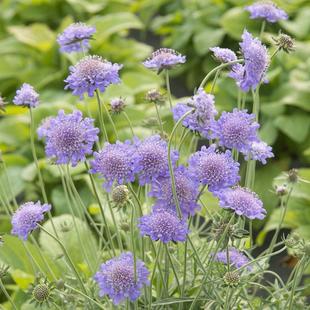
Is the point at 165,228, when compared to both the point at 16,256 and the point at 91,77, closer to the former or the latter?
the point at 91,77

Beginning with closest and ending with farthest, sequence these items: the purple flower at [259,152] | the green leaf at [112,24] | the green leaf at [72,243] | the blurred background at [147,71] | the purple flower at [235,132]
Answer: the purple flower at [235,132]
the purple flower at [259,152]
the green leaf at [72,243]
the blurred background at [147,71]
the green leaf at [112,24]

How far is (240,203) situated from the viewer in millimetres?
1092

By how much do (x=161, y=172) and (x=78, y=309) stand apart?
604 mm

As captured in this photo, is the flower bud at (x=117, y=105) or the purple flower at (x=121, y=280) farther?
the flower bud at (x=117, y=105)

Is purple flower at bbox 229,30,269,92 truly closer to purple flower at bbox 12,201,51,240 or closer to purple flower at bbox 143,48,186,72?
purple flower at bbox 143,48,186,72

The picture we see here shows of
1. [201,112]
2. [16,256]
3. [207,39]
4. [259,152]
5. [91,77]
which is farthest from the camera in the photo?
[207,39]

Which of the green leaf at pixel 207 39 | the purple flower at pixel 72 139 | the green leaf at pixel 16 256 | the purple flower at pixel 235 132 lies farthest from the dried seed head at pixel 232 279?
the green leaf at pixel 207 39

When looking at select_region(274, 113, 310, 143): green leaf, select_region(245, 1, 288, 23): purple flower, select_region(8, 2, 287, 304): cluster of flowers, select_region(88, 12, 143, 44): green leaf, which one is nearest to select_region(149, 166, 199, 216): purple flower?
select_region(8, 2, 287, 304): cluster of flowers

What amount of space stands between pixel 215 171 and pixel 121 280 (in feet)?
0.86

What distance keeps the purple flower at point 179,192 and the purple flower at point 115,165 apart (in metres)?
0.05

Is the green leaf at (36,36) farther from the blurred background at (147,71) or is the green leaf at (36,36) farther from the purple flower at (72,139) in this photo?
the purple flower at (72,139)

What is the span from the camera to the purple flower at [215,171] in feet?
3.63

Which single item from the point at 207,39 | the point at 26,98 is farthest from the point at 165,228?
the point at 207,39

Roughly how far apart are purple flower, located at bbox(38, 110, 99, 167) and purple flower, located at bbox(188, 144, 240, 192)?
7.3 inches
